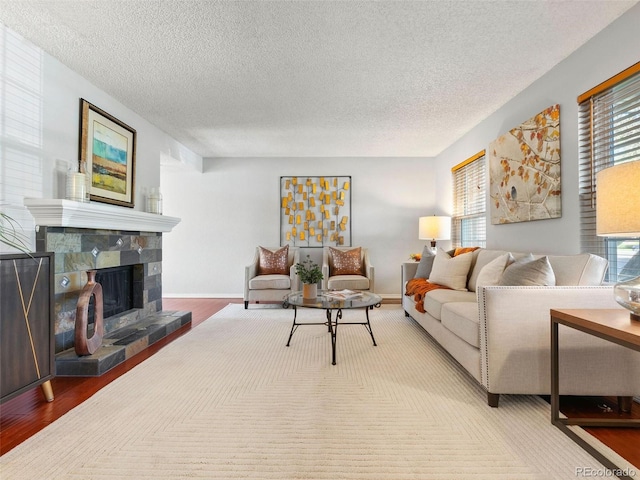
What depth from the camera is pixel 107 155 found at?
3.23 meters

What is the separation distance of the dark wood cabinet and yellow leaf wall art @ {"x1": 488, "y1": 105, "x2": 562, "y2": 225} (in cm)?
360

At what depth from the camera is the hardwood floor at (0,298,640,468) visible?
5.13 ft

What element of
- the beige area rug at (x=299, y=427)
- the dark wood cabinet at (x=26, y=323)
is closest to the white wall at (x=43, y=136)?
the dark wood cabinet at (x=26, y=323)

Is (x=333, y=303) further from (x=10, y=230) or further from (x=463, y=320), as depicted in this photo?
(x=10, y=230)

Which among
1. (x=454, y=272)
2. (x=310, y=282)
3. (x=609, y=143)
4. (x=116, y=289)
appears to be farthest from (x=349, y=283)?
(x=609, y=143)

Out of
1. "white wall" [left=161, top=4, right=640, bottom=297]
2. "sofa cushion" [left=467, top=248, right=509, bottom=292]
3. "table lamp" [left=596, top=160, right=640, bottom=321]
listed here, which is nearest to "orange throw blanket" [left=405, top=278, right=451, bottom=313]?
"sofa cushion" [left=467, top=248, right=509, bottom=292]

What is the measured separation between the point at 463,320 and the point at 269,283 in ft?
9.47

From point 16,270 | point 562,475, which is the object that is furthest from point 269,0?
point 562,475

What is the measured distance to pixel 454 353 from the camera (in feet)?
7.77

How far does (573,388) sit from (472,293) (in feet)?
4.19

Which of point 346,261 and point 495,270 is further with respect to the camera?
point 346,261

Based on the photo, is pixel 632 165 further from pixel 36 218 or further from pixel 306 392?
pixel 36 218

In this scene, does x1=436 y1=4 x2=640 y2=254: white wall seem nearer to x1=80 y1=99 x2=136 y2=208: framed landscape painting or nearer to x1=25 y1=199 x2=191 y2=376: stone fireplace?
x1=25 y1=199 x2=191 y2=376: stone fireplace

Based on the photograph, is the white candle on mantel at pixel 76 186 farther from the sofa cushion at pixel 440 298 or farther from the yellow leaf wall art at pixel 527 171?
the yellow leaf wall art at pixel 527 171
